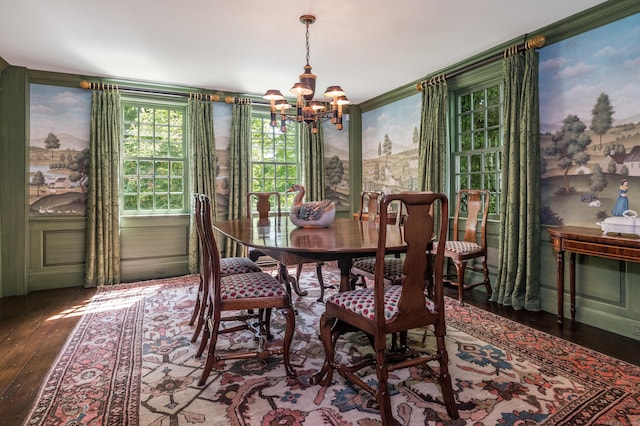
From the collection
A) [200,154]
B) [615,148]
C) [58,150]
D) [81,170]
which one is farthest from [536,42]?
[58,150]

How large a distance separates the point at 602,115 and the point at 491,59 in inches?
48.3

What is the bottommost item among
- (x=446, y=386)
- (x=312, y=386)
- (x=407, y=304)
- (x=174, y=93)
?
(x=312, y=386)

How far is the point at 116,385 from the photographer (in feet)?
6.81

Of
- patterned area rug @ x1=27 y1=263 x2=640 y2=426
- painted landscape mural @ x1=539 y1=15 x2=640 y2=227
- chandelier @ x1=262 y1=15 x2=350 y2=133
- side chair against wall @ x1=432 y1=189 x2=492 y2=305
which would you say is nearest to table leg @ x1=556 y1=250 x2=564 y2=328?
patterned area rug @ x1=27 y1=263 x2=640 y2=426

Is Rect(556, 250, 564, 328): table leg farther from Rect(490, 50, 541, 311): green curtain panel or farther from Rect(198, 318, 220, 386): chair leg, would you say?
Rect(198, 318, 220, 386): chair leg

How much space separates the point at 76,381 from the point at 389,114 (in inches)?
191

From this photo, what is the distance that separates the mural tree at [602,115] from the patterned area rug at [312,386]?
1.73 meters

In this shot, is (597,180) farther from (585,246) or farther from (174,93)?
(174,93)

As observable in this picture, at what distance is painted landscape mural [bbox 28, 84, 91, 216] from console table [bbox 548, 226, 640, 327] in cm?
514

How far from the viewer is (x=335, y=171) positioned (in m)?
6.09

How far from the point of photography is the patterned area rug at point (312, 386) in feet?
5.79

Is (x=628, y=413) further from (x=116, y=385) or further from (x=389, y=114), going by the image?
(x=389, y=114)

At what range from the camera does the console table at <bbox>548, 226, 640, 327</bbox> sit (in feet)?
8.07

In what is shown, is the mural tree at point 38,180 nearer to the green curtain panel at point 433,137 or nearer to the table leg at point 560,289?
the green curtain panel at point 433,137
